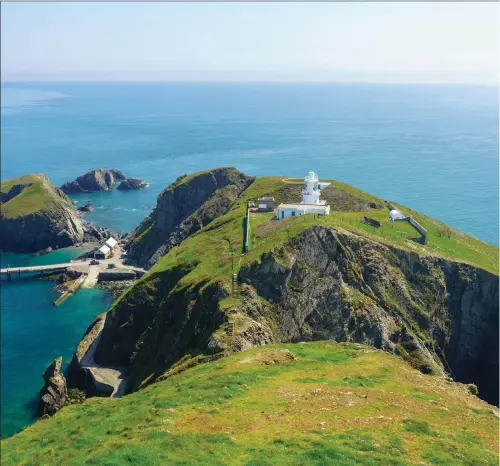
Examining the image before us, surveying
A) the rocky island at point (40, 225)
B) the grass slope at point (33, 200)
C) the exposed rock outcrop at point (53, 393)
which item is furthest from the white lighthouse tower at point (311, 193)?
the grass slope at point (33, 200)

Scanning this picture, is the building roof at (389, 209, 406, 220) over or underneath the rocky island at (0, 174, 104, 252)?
over

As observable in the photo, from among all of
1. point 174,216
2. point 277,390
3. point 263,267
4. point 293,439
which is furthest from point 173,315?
point 174,216

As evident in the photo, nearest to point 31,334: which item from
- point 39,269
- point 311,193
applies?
point 39,269

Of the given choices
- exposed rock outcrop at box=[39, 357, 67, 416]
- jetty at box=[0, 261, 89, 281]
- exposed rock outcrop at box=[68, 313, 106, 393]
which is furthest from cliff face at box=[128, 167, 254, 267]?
exposed rock outcrop at box=[39, 357, 67, 416]

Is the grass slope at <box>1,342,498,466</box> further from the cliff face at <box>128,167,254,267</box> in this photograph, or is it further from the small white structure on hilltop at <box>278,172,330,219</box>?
the cliff face at <box>128,167,254,267</box>

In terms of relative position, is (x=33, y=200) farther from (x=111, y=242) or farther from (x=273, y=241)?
(x=273, y=241)

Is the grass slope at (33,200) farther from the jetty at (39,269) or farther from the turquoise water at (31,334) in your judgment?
the turquoise water at (31,334)

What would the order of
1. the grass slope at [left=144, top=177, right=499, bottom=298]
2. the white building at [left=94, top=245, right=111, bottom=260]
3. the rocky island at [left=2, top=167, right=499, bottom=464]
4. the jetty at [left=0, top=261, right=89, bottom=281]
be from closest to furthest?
the rocky island at [left=2, top=167, right=499, bottom=464]
the grass slope at [left=144, top=177, right=499, bottom=298]
the jetty at [left=0, top=261, right=89, bottom=281]
the white building at [left=94, top=245, right=111, bottom=260]
